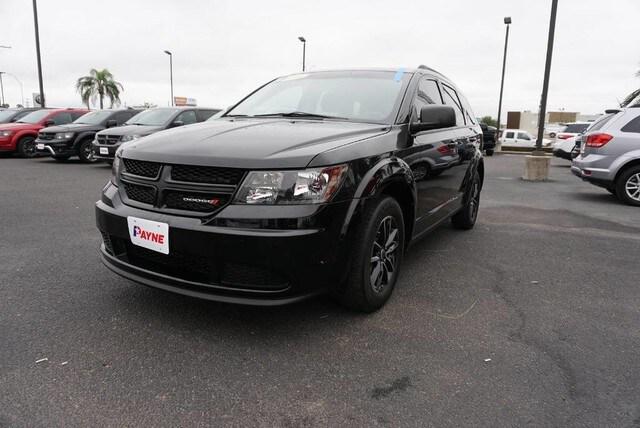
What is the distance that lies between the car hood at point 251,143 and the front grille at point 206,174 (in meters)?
0.03

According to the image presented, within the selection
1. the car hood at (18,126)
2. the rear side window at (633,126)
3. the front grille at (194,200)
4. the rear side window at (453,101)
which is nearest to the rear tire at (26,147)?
the car hood at (18,126)

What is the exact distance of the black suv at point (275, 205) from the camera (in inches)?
95.5

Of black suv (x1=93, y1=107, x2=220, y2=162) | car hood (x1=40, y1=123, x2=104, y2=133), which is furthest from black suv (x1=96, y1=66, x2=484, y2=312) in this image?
car hood (x1=40, y1=123, x2=104, y2=133)

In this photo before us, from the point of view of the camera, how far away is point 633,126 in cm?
783

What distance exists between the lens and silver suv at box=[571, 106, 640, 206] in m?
7.79

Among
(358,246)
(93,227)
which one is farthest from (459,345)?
(93,227)

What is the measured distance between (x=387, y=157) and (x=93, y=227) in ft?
12.6

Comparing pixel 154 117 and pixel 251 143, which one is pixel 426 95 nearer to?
pixel 251 143

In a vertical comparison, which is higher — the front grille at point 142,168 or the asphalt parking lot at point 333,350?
the front grille at point 142,168

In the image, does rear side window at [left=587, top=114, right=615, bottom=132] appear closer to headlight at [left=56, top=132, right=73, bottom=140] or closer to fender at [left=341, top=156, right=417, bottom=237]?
fender at [left=341, top=156, right=417, bottom=237]

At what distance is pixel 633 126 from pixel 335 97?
6.48m

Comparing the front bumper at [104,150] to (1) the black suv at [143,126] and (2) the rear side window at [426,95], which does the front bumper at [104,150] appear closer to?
(1) the black suv at [143,126]

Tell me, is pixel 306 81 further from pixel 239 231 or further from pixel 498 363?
pixel 498 363

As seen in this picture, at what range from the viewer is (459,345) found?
2754 millimetres
